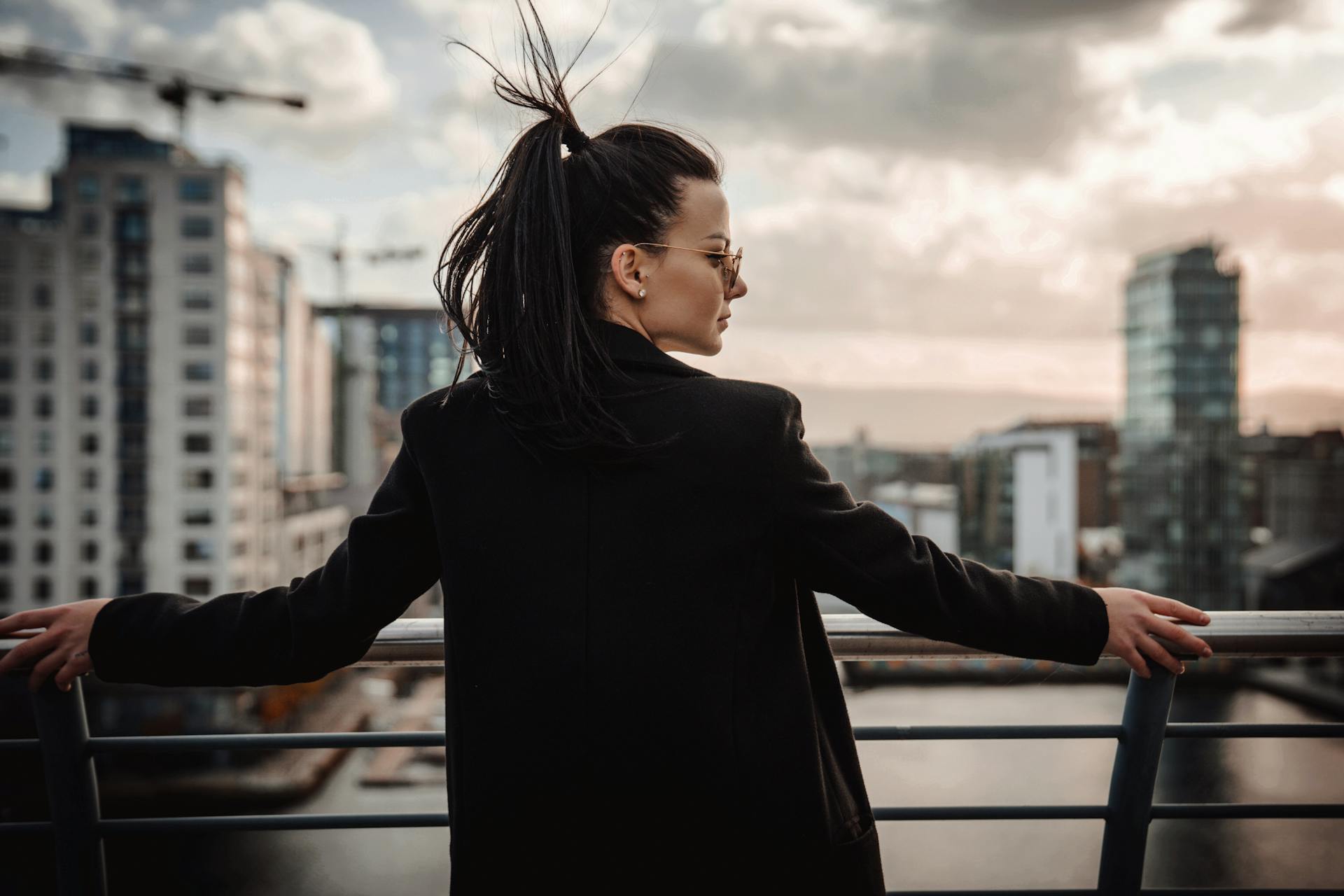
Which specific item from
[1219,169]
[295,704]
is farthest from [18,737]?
[1219,169]

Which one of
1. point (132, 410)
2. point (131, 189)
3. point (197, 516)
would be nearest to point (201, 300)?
point (131, 189)

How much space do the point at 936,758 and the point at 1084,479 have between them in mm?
10955

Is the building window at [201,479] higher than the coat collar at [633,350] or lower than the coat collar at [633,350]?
lower

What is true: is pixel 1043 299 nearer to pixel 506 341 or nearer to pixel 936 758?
pixel 936 758

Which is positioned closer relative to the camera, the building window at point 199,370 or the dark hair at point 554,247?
the dark hair at point 554,247

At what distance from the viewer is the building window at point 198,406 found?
23297 mm

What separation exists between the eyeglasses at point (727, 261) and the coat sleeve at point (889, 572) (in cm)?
16

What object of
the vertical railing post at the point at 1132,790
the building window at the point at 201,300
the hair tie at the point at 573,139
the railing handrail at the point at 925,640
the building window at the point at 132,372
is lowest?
the vertical railing post at the point at 1132,790

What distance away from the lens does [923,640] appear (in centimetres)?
103

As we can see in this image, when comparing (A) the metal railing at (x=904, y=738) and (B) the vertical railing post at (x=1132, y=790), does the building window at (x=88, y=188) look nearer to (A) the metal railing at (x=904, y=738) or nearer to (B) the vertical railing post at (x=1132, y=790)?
(A) the metal railing at (x=904, y=738)

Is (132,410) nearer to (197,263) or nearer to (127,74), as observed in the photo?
(197,263)

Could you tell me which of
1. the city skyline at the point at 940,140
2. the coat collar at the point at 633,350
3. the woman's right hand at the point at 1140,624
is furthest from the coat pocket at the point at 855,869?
the city skyline at the point at 940,140

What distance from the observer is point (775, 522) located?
2.31 feet

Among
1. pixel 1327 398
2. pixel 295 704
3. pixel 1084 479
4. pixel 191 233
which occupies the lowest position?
pixel 295 704
